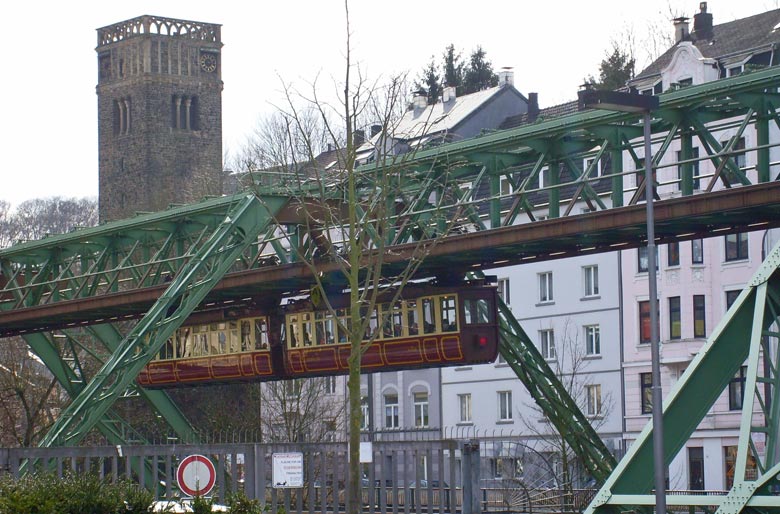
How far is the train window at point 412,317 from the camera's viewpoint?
1468 inches

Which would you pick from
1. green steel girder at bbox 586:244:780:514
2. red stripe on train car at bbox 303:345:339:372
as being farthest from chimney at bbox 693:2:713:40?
green steel girder at bbox 586:244:780:514

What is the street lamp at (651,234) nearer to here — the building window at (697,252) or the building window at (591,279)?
the building window at (697,252)

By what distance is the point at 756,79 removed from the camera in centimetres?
2909

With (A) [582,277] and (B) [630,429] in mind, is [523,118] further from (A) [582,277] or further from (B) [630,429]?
(B) [630,429]

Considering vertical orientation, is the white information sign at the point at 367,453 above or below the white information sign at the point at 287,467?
above

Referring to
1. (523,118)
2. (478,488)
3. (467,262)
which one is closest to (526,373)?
(467,262)

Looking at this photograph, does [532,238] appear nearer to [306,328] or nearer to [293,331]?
[306,328]

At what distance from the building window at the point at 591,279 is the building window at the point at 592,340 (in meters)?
1.48

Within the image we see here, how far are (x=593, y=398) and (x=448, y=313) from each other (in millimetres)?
33830

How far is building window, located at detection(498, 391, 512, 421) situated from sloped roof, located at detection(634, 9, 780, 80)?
15343mm

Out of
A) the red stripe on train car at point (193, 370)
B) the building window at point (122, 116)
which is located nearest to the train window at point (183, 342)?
the red stripe on train car at point (193, 370)

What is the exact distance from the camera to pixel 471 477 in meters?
18.4

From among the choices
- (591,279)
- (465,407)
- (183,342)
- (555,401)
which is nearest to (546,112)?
(591,279)

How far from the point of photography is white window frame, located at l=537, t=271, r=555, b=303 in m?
73.1
